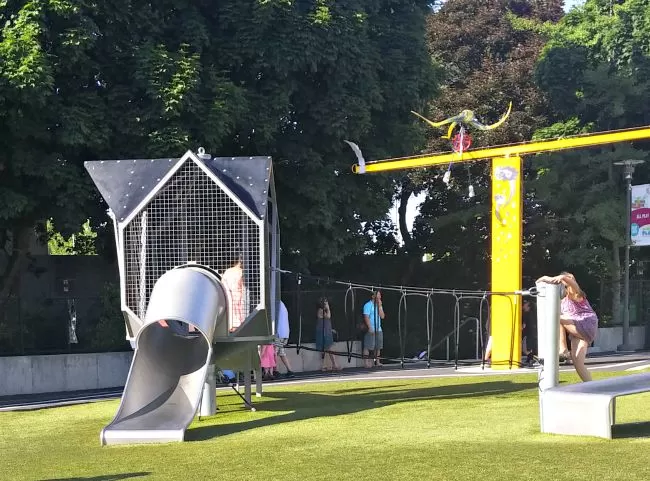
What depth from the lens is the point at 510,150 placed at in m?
22.7

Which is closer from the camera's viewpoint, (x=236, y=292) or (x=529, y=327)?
(x=236, y=292)

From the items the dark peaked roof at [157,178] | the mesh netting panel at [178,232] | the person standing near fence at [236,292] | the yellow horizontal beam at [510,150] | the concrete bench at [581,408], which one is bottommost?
the concrete bench at [581,408]

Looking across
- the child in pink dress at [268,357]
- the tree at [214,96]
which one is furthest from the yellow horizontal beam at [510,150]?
the child in pink dress at [268,357]

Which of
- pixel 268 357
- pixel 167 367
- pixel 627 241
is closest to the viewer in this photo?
pixel 167 367

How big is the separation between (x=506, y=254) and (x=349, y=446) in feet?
45.7

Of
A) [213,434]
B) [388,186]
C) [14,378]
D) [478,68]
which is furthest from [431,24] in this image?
[213,434]

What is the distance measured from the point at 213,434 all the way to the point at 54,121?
11802 mm

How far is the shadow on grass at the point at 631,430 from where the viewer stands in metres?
9.96

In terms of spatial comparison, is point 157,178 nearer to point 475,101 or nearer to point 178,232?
point 178,232

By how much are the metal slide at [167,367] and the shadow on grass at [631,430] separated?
4.19 metres

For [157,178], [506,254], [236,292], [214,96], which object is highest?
[214,96]

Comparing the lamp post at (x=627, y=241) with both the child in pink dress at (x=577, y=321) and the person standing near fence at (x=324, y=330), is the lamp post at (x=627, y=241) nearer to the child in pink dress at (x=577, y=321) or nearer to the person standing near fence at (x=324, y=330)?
the person standing near fence at (x=324, y=330)

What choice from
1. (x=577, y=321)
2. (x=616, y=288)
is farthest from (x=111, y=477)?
(x=616, y=288)

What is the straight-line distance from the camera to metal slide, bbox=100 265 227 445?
11.1 meters
